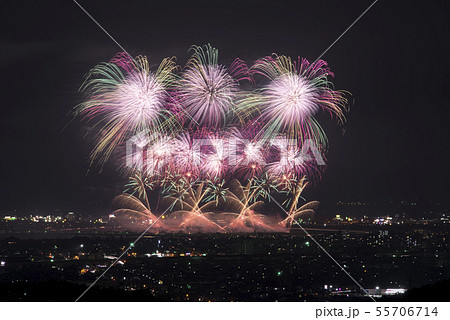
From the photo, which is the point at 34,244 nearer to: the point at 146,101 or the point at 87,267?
the point at 87,267

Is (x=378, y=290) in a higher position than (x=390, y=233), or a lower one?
lower

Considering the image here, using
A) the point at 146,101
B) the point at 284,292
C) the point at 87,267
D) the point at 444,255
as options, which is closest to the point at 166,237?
the point at 87,267

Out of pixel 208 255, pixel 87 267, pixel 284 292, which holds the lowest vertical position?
pixel 284 292

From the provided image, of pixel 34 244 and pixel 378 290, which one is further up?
pixel 34 244

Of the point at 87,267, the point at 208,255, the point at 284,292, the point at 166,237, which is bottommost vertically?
the point at 284,292

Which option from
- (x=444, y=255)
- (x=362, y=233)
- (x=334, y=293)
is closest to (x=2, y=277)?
(x=334, y=293)

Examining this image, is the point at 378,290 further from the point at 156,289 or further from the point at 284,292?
the point at 156,289

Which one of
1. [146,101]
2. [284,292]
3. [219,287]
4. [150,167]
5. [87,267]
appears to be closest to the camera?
[146,101]

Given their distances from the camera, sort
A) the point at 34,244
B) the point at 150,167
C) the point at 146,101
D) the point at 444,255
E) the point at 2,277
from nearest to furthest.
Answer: the point at 146,101, the point at 150,167, the point at 2,277, the point at 444,255, the point at 34,244

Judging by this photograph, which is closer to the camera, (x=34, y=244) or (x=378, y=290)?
(x=378, y=290)
